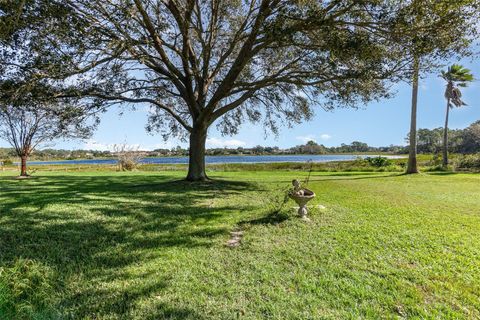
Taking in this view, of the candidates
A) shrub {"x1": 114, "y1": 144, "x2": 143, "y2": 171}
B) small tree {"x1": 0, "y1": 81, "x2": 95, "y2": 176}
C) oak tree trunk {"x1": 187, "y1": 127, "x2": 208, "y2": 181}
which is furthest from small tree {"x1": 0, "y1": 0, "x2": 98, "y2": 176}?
shrub {"x1": 114, "y1": 144, "x2": 143, "y2": 171}

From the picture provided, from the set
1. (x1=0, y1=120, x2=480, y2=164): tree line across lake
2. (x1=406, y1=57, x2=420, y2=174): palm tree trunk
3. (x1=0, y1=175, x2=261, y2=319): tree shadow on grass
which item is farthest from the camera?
(x1=0, y1=120, x2=480, y2=164): tree line across lake

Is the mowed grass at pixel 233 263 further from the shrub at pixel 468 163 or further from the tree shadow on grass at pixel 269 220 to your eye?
the shrub at pixel 468 163

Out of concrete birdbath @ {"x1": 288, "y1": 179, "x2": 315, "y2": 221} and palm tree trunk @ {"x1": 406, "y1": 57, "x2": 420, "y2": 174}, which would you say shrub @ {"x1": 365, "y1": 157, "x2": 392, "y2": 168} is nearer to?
palm tree trunk @ {"x1": 406, "y1": 57, "x2": 420, "y2": 174}

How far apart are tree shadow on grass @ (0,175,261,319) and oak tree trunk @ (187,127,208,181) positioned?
3.92 metres

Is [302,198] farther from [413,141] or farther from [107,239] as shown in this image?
[413,141]

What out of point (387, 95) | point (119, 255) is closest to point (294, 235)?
point (119, 255)

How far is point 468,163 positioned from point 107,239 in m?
26.3

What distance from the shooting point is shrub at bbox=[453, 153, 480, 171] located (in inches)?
840

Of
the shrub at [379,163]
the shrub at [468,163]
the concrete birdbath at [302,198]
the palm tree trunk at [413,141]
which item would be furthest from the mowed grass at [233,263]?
the shrub at [379,163]

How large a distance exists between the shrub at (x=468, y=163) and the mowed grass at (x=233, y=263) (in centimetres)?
1819

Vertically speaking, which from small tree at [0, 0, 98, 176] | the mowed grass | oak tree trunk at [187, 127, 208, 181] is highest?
small tree at [0, 0, 98, 176]

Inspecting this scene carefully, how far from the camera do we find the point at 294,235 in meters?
5.21

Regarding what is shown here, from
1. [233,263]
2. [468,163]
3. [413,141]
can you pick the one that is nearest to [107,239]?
[233,263]

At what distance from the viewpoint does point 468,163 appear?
71.7 feet
